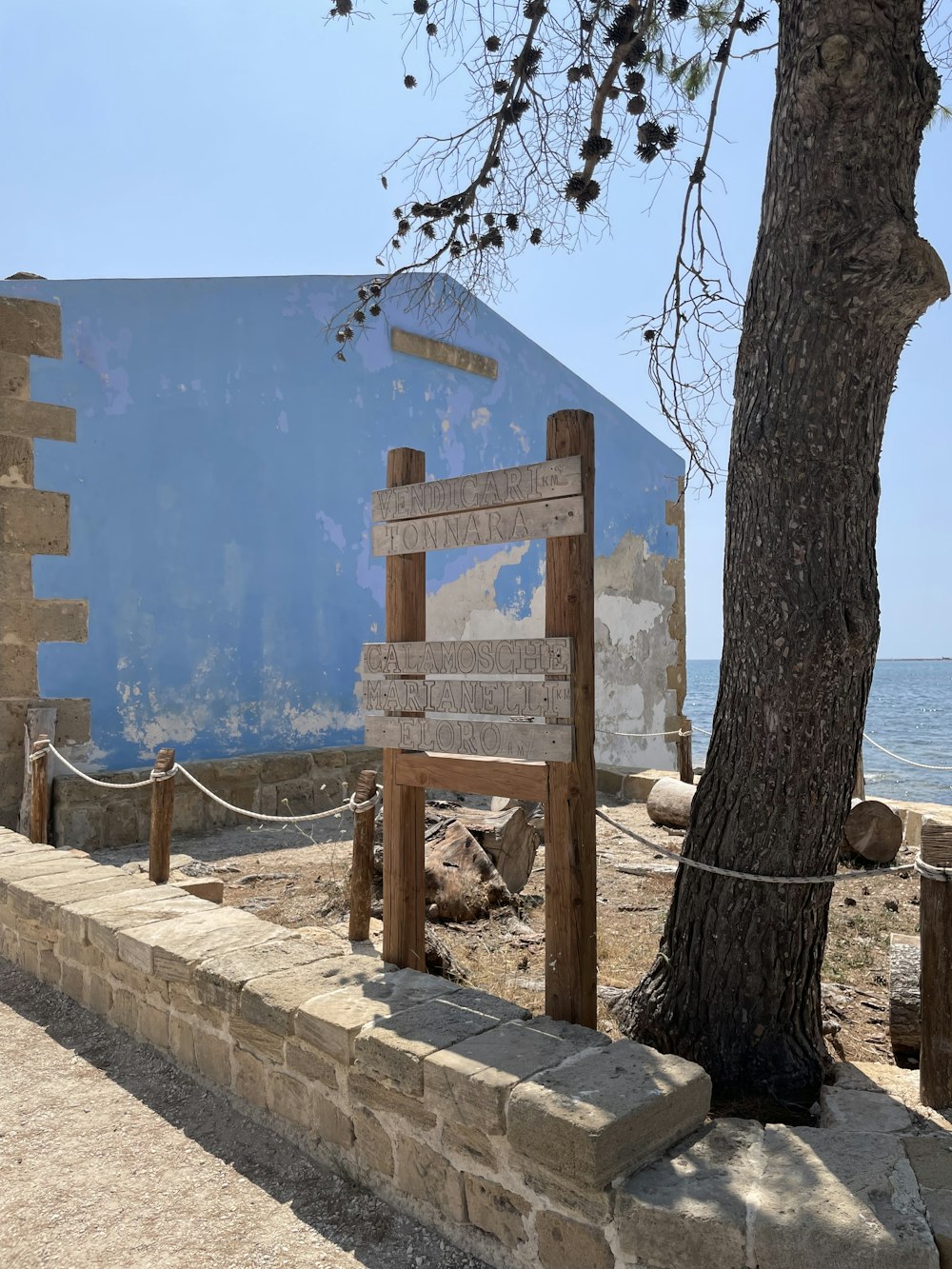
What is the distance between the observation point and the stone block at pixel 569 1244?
7.26 ft

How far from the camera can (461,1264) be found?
2.48 meters

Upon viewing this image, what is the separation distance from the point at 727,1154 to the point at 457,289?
29.9ft

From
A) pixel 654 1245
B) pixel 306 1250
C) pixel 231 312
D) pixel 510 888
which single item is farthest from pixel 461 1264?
pixel 231 312

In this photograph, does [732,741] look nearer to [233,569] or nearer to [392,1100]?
[392,1100]

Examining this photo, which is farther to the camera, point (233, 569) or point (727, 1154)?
point (233, 569)

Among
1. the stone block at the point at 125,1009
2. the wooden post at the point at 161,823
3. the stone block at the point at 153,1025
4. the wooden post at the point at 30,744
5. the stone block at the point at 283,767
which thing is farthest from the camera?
the stone block at the point at 283,767

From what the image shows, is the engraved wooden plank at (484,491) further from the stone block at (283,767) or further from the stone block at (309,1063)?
the stone block at (283,767)

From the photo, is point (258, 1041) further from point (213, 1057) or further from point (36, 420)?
point (36, 420)

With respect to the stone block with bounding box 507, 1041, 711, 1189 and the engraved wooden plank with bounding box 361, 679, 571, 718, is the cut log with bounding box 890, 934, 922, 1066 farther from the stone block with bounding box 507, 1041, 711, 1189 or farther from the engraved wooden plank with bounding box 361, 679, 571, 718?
the engraved wooden plank with bounding box 361, 679, 571, 718

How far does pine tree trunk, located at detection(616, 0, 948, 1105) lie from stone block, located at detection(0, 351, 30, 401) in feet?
18.7

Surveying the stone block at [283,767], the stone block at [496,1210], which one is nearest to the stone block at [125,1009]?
the stone block at [496,1210]

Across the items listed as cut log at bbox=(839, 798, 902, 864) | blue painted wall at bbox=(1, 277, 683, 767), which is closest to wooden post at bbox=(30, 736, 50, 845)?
blue painted wall at bbox=(1, 277, 683, 767)

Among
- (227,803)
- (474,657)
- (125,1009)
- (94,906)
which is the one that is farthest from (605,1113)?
A: (227,803)

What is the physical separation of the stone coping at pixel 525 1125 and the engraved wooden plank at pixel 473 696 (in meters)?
0.94
